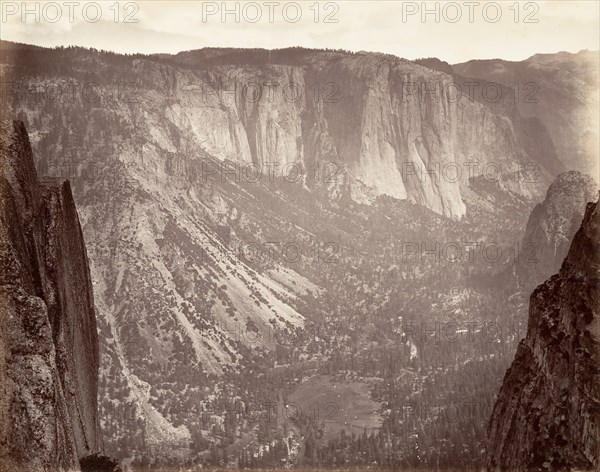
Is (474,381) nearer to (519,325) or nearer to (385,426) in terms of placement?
(385,426)

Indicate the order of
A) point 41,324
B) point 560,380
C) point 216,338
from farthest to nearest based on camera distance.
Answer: point 216,338, point 560,380, point 41,324

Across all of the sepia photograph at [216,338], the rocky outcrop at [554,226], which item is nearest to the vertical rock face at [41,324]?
the sepia photograph at [216,338]

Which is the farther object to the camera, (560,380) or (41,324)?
(560,380)

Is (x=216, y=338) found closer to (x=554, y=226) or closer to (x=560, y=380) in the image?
(x=554, y=226)

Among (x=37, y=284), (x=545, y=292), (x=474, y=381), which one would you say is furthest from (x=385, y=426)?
(x=37, y=284)

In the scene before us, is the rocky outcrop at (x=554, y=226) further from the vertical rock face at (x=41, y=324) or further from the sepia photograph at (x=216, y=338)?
the vertical rock face at (x=41, y=324)

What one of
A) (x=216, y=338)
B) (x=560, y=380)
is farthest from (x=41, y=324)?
(x=216, y=338)
